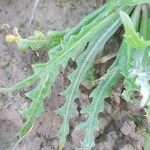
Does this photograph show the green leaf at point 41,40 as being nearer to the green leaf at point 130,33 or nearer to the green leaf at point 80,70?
the green leaf at point 80,70

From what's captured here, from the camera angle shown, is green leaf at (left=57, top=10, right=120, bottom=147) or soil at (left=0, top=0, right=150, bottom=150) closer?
green leaf at (left=57, top=10, right=120, bottom=147)

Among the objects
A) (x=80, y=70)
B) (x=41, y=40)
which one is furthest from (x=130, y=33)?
(x=41, y=40)

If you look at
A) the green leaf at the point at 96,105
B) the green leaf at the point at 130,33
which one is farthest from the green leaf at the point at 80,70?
the green leaf at the point at 130,33

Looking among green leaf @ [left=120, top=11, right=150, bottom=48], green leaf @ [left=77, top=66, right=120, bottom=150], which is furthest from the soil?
green leaf @ [left=120, top=11, right=150, bottom=48]

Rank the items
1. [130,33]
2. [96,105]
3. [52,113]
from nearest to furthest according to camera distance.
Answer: [130,33] < [96,105] < [52,113]

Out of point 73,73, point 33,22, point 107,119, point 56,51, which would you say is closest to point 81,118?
point 107,119

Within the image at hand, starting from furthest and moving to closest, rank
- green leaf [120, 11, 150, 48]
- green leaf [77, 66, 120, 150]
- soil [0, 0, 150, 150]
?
soil [0, 0, 150, 150]
green leaf [77, 66, 120, 150]
green leaf [120, 11, 150, 48]

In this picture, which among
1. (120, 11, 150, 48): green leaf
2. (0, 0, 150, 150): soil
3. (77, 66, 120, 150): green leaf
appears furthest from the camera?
(0, 0, 150, 150): soil

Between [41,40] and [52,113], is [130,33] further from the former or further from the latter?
[52,113]

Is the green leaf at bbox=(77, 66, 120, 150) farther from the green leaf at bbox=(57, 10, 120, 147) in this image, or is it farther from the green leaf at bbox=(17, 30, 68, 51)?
the green leaf at bbox=(17, 30, 68, 51)

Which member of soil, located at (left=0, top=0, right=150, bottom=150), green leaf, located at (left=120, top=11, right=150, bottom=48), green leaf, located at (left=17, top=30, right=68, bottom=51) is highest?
green leaf, located at (left=120, top=11, right=150, bottom=48)
